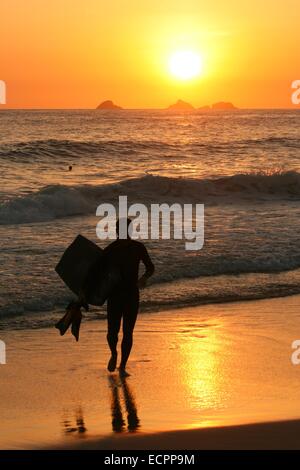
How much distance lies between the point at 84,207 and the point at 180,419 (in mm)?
18870

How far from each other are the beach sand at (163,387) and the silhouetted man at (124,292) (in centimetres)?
24

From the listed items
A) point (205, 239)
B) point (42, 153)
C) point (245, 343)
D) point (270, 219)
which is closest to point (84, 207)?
point (270, 219)

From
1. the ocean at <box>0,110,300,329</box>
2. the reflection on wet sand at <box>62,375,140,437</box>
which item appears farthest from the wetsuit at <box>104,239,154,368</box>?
the ocean at <box>0,110,300,329</box>

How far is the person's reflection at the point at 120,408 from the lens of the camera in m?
6.47

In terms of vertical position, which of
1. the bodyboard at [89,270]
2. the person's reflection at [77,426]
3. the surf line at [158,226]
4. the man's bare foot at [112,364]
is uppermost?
the surf line at [158,226]

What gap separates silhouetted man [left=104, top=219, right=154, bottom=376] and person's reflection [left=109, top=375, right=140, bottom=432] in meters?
0.28

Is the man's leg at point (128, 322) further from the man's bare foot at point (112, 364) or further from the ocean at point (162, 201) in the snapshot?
the ocean at point (162, 201)

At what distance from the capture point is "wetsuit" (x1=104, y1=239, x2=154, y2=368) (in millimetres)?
8141

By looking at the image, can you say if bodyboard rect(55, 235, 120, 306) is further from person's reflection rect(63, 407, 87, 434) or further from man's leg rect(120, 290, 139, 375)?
person's reflection rect(63, 407, 87, 434)

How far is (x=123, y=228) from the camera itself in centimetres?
809

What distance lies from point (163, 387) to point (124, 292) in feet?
3.42

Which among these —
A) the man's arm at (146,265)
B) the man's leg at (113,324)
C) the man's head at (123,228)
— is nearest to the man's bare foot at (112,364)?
the man's leg at (113,324)

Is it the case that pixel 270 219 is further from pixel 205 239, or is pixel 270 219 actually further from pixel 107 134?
pixel 107 134

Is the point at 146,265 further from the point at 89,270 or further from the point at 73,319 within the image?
the point at 73,319
